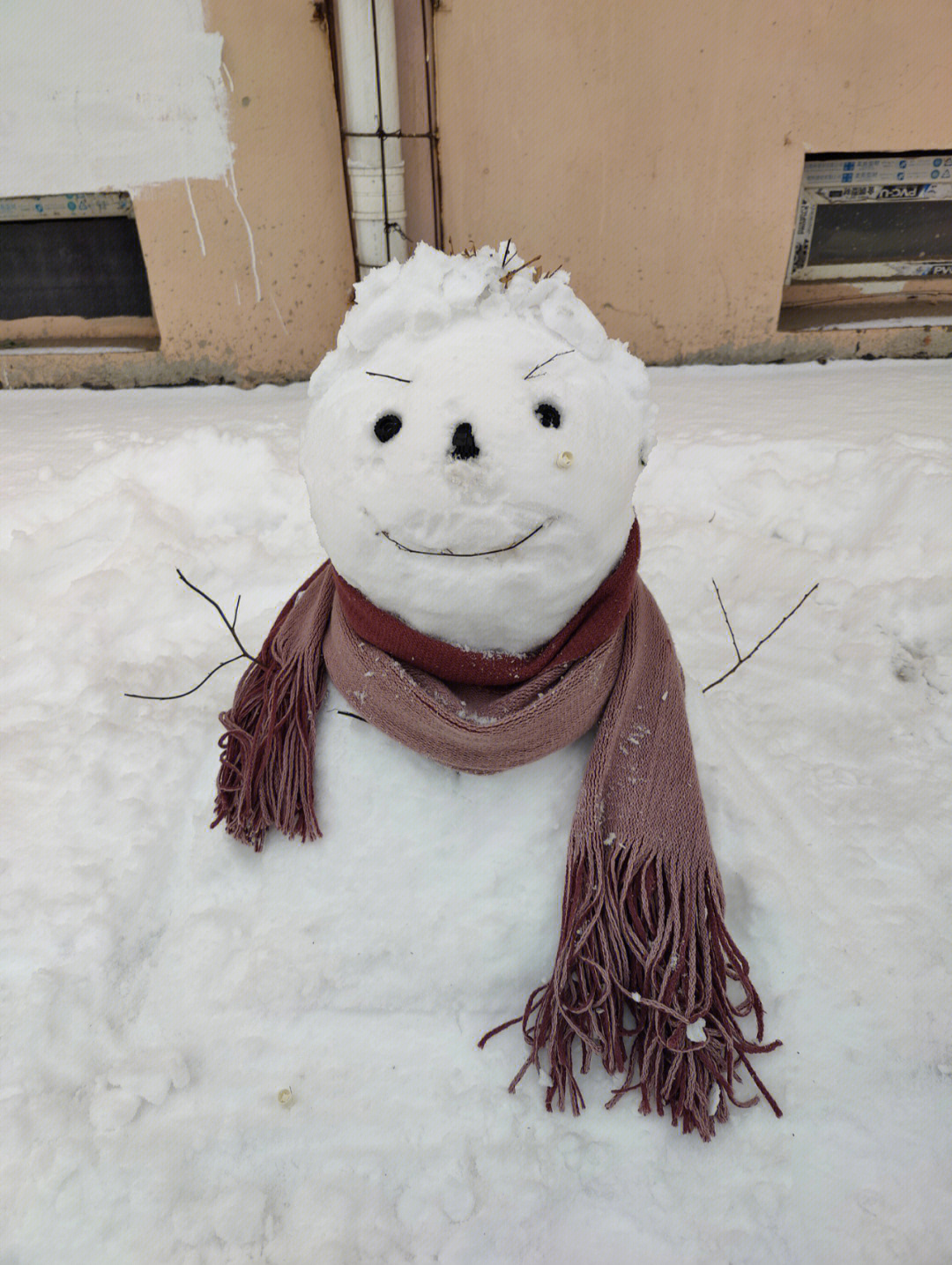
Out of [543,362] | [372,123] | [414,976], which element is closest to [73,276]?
[372,123]

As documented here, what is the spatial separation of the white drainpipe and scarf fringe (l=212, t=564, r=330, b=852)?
71.2 inches

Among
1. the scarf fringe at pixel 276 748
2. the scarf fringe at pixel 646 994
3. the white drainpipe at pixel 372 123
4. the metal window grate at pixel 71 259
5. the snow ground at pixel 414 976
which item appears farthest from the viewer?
the metal window grate at pixel 71 259

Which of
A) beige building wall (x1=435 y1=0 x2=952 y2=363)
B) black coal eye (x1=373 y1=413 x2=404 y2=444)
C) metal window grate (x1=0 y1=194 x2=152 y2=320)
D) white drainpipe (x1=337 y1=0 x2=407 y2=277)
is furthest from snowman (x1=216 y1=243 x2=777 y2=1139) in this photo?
metal window grate (x1=0 y1=194 x2=152 y2=320)

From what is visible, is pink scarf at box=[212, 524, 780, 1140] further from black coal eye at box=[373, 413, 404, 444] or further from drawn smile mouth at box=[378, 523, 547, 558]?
black coal eye at box=[373, 413, 404, 444]

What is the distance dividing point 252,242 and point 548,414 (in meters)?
2.44

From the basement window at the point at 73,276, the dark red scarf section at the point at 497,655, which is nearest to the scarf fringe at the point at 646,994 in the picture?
the dark red scarf section at the point at 497,655

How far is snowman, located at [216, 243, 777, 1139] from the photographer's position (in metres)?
1.20

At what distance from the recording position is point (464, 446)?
3.81 ft

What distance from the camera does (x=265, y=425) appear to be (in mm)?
2951

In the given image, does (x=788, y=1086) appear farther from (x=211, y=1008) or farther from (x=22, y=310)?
(x=22, y=310)

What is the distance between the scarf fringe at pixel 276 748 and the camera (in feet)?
4.69

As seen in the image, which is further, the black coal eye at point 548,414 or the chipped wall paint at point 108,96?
the chipped wall paint at point 108,96

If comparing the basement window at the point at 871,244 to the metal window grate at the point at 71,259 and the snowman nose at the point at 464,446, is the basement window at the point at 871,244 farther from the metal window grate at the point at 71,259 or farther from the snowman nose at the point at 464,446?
the snowman nose at the point at 464,446

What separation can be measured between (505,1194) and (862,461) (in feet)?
7.10
